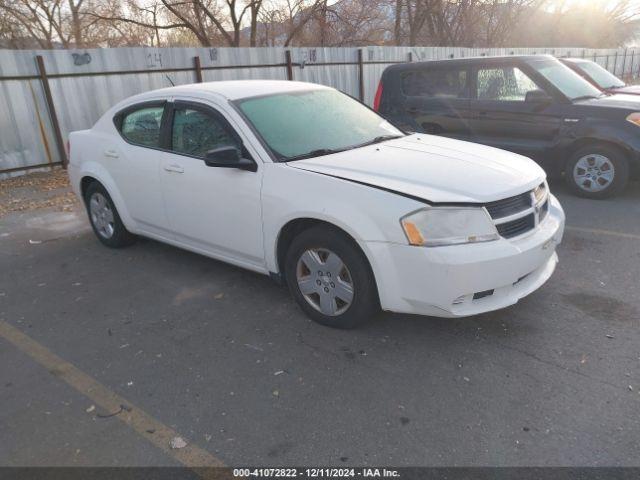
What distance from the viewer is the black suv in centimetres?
640

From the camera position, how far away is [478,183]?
3295 millimetres

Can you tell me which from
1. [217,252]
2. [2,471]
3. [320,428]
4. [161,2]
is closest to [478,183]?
[320,428]

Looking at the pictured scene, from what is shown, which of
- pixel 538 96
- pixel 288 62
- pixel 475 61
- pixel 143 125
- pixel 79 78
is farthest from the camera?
pixel 288 62

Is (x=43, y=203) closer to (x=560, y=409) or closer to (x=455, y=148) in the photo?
(x=455, y=148)

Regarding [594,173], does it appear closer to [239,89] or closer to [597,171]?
[597,171]

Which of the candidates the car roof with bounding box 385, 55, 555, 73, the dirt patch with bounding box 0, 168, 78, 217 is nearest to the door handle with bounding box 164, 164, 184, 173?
the dirt patch with bounding box 0, 168, 78, 217

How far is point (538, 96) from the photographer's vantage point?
6750mm

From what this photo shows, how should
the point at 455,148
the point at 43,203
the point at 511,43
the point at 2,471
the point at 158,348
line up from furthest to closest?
the point at 511,43 < the point at 43,203 < the point at 455,148 < the point at 158,348 < the point at 2,471

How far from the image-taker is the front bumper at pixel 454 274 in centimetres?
301

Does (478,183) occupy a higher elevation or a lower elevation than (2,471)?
higher

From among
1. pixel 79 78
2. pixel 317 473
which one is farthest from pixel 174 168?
pixel 79 78

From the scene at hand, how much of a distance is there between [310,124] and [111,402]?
2442 millimetres

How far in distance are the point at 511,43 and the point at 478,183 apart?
37960mm

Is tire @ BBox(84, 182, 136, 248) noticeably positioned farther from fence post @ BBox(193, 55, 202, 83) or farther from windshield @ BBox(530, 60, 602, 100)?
fence post @ BBox(193, 55, 202, 83)
